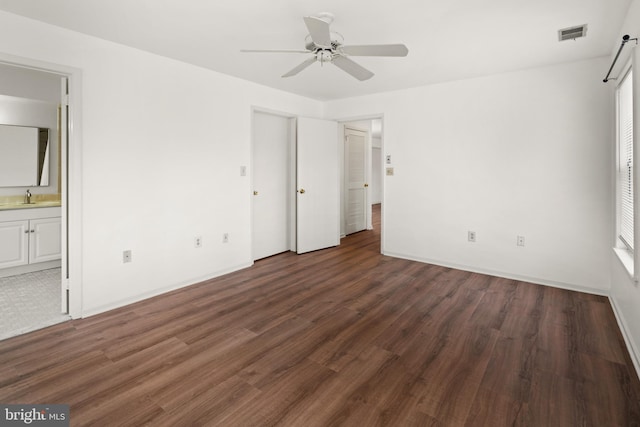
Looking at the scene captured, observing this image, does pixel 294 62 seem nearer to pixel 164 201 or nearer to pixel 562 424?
pixel 164 201

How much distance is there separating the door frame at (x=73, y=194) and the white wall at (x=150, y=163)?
0.13 ft

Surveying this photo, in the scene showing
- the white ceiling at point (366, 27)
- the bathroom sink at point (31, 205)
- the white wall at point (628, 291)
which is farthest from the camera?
the bathroom sink at point (31, 205)

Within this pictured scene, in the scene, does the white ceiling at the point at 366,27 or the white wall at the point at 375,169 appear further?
the white wall at the point at 375,169

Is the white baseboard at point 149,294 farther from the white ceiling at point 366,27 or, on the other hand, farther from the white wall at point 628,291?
the white wall at point 628,291

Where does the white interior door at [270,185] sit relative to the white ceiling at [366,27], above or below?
below

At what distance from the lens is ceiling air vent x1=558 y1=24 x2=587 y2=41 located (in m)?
2.69

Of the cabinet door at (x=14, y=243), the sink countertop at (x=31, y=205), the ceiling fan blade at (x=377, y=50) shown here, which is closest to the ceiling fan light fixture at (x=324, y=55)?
the ceiling fan blade at (x=377, y=50)

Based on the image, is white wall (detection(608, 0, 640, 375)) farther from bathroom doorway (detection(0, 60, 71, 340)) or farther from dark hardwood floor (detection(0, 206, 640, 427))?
bathroom doorway (detection(0, 60, 71, 340))

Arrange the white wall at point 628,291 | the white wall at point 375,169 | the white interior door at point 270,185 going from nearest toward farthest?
the white wall at point 628,291, the white interior door at point 270,185, the white wall at point 375,169

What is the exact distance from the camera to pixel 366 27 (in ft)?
8.80

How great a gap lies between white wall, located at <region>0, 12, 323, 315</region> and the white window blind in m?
3.79

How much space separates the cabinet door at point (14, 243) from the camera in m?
3.82

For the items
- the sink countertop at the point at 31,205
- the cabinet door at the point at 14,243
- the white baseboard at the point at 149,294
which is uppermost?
the sink countertop at the point at 31,205

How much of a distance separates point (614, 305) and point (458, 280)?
54.0 inches
